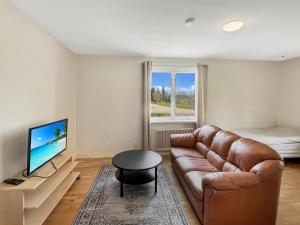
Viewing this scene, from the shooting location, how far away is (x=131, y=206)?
221 cm

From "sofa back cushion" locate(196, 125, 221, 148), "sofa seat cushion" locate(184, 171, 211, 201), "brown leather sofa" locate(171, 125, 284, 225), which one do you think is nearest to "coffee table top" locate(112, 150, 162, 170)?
"sofa seat cushion" locate(184, 171, 211, 201)

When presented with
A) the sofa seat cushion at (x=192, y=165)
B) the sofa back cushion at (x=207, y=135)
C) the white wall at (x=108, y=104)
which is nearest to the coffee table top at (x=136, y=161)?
the sofa seat cushion at (x=192, y=165)

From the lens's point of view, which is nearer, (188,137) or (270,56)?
(188,137)

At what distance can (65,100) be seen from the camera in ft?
11.0

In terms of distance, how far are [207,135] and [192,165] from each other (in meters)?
0.80

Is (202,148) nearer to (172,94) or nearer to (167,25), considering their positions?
(172,94)

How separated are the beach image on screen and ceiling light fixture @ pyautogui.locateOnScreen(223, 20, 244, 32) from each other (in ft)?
8.90

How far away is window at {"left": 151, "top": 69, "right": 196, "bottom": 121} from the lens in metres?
4.25

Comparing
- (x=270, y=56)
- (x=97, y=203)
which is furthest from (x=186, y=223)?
(x=270, y=56)

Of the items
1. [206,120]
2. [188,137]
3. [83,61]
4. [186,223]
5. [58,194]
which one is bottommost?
[186,223]

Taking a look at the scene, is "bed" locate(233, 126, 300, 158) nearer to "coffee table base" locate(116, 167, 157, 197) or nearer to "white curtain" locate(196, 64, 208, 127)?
"white curtain" locate(196, 64, 208, 127)

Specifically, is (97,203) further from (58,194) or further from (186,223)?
(186,223)

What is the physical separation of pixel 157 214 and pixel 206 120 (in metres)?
2.78

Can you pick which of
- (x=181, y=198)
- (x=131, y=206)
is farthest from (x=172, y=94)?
(x=131, y=206)
